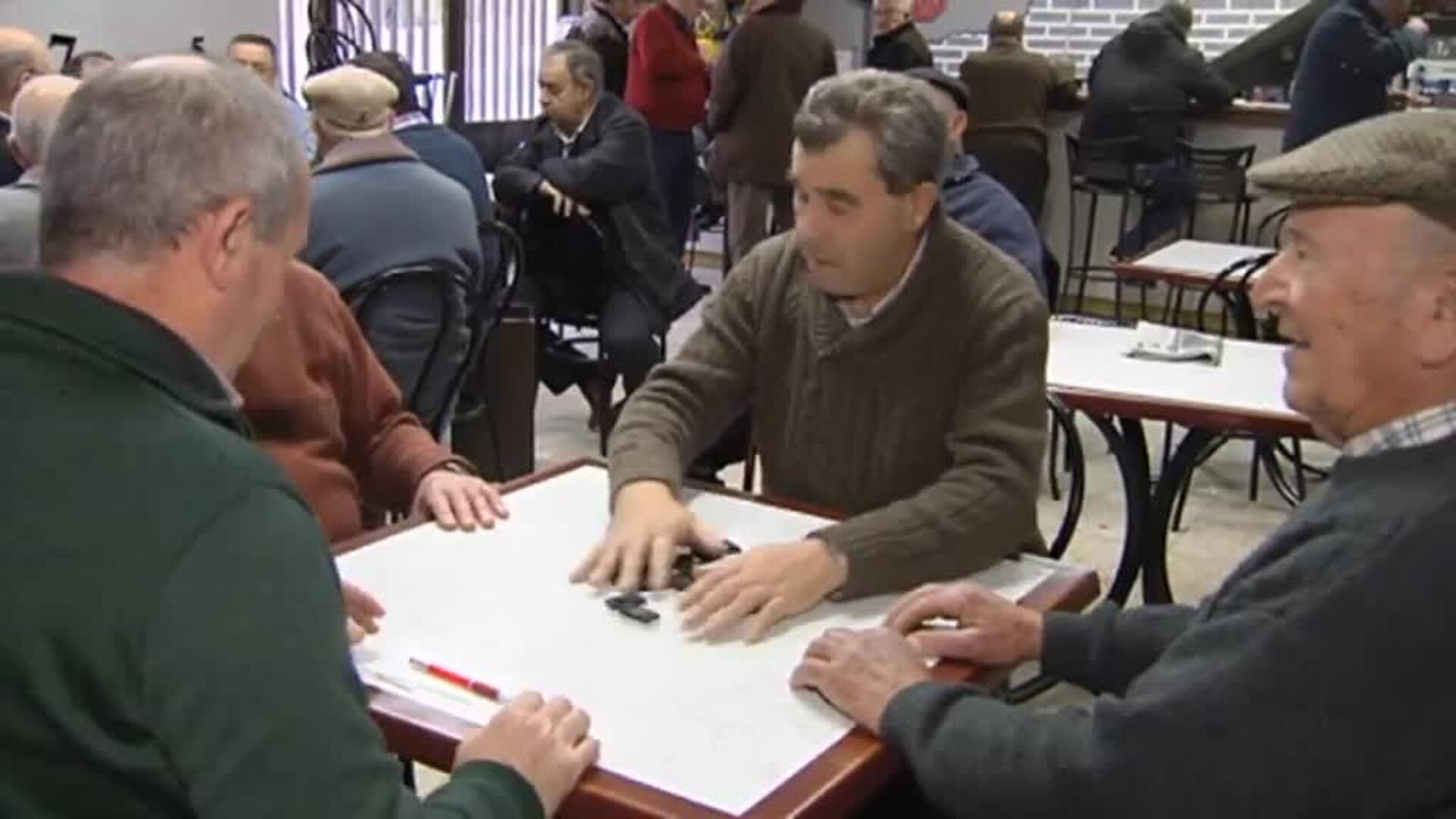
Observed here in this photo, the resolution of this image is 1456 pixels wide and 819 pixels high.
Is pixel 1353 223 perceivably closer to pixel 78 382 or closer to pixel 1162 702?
pixel 1162 702

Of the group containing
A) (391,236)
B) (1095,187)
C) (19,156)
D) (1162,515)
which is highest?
(19,156)

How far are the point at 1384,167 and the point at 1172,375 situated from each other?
75.7 inches

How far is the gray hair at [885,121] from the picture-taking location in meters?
1.97

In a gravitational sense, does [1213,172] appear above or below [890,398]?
below

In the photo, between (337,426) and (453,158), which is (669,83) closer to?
(453,158)

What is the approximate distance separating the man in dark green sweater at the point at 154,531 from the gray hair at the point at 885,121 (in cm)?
99

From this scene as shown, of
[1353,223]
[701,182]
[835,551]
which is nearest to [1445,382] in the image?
[1353,223]

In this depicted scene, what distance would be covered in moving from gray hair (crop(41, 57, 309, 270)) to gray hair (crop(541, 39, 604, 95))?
367 cm

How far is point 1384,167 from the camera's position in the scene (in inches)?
46.6

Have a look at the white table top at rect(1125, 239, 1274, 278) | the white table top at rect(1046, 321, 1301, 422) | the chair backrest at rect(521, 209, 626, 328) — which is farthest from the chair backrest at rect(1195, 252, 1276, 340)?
the chair backrest at rect(521, 209, 626, 328)

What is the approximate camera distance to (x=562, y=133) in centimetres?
484

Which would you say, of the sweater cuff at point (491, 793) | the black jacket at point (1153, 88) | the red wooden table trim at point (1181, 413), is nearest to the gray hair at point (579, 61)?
the red wooden table trim at point (1181, 413)

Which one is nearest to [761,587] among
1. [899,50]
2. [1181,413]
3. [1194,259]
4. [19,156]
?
[1181,413]

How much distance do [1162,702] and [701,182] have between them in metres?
6.24
